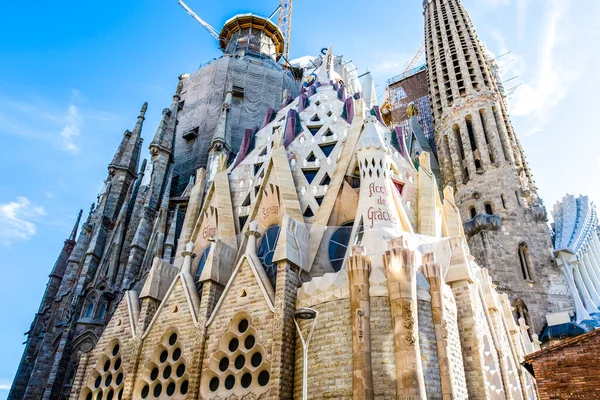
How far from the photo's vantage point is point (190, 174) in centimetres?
3095

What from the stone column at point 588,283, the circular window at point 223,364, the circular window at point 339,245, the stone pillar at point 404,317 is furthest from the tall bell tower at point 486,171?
the circular window at point 223,364

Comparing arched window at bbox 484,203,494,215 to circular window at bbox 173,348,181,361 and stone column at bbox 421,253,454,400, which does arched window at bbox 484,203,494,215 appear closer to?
stone column at bbox 421,253,454,400

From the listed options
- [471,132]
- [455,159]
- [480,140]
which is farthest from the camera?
[471,132]

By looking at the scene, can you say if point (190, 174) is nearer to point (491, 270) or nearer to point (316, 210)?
point (316, 210)

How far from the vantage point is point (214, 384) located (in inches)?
592

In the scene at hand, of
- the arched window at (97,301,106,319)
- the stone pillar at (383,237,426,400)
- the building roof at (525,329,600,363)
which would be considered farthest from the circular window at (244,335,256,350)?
the arched window at (97,301,106,319)

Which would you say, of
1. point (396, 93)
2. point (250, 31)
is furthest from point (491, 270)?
point (250, 31)

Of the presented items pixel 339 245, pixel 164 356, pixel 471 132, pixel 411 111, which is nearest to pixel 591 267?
pixel 471 132

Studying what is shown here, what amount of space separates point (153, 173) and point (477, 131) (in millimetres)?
19331

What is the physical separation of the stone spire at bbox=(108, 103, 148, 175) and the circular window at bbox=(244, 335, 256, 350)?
18.8 metres

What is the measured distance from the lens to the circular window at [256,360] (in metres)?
14.6

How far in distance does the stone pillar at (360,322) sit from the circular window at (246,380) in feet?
12.6

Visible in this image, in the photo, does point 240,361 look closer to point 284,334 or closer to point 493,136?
point 284,334

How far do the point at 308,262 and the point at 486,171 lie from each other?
16.0 metres
